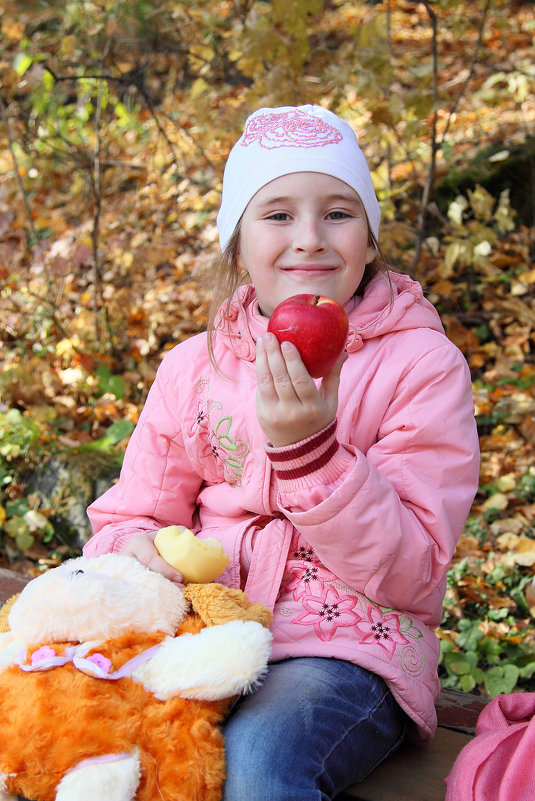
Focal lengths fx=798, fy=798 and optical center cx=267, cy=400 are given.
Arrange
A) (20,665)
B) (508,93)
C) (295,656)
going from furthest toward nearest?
(508,93), (295,656), (20,665)

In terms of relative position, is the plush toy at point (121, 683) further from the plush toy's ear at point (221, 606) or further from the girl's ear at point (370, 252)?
the girl's ear at point (370, 252)

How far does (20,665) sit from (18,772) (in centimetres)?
18

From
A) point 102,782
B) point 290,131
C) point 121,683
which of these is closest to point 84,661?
point 121,683

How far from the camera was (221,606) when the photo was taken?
4.83 ft

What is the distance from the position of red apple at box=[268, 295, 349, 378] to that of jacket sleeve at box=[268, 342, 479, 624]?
163 millimetres

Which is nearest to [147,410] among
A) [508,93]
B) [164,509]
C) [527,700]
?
[164,509]

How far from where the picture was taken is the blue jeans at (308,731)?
1.30m

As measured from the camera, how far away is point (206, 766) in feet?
4.23

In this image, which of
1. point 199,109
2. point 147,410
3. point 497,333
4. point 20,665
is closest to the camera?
point 20,665

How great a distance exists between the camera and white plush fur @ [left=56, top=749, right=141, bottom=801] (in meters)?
1.20

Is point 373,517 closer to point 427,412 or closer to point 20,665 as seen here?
point 427,412

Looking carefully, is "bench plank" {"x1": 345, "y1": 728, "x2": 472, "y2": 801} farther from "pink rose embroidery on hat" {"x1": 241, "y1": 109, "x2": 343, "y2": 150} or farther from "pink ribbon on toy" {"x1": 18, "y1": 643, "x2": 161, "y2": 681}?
"pink rose embroidery on hat" {"x1": 241, "y1": 109, "x2": 343, "y2": 150}

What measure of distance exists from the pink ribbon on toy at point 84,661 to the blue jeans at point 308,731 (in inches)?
7.7

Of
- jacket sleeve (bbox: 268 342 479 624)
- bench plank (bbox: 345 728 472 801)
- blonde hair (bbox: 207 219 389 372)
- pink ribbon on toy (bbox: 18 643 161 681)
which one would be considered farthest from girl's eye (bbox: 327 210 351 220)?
bench plank (bbox: 345 728 472 801)
